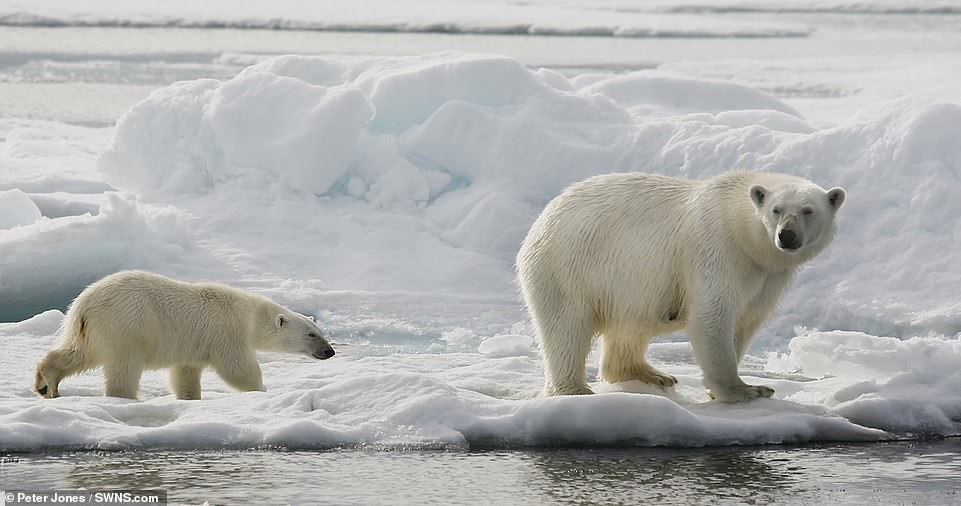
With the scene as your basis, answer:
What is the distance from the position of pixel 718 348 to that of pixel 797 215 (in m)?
0.72

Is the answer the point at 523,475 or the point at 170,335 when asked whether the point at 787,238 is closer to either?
the point at 523,475

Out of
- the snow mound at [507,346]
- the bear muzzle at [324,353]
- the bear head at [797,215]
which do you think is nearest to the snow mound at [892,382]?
the bear head at [797,215]

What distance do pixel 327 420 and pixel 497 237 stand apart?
4.42 m

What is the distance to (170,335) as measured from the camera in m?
7.04

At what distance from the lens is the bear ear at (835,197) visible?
6148 millimetres

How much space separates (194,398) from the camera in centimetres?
708

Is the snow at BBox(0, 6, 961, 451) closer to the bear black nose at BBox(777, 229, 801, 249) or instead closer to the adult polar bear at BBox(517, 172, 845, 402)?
the adult polar bear at BBox(517, 172, 845, 402)

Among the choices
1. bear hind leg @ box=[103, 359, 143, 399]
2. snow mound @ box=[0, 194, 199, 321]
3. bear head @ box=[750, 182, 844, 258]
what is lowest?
bear hind leg @ box=[103, 359, 143, 399]

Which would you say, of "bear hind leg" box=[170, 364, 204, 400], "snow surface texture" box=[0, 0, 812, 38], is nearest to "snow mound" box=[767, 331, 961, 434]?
"bear hind leg" box=[170, 364, 204, 400]

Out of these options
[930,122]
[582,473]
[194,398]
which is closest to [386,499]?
[582,473]

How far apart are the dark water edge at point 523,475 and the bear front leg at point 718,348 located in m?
0.45

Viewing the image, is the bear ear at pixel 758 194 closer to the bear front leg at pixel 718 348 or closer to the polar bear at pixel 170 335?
the bear front leg at pixel 718 348

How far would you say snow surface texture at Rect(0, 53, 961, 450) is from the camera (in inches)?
239

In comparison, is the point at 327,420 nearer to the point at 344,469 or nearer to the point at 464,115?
the point at 344,469
